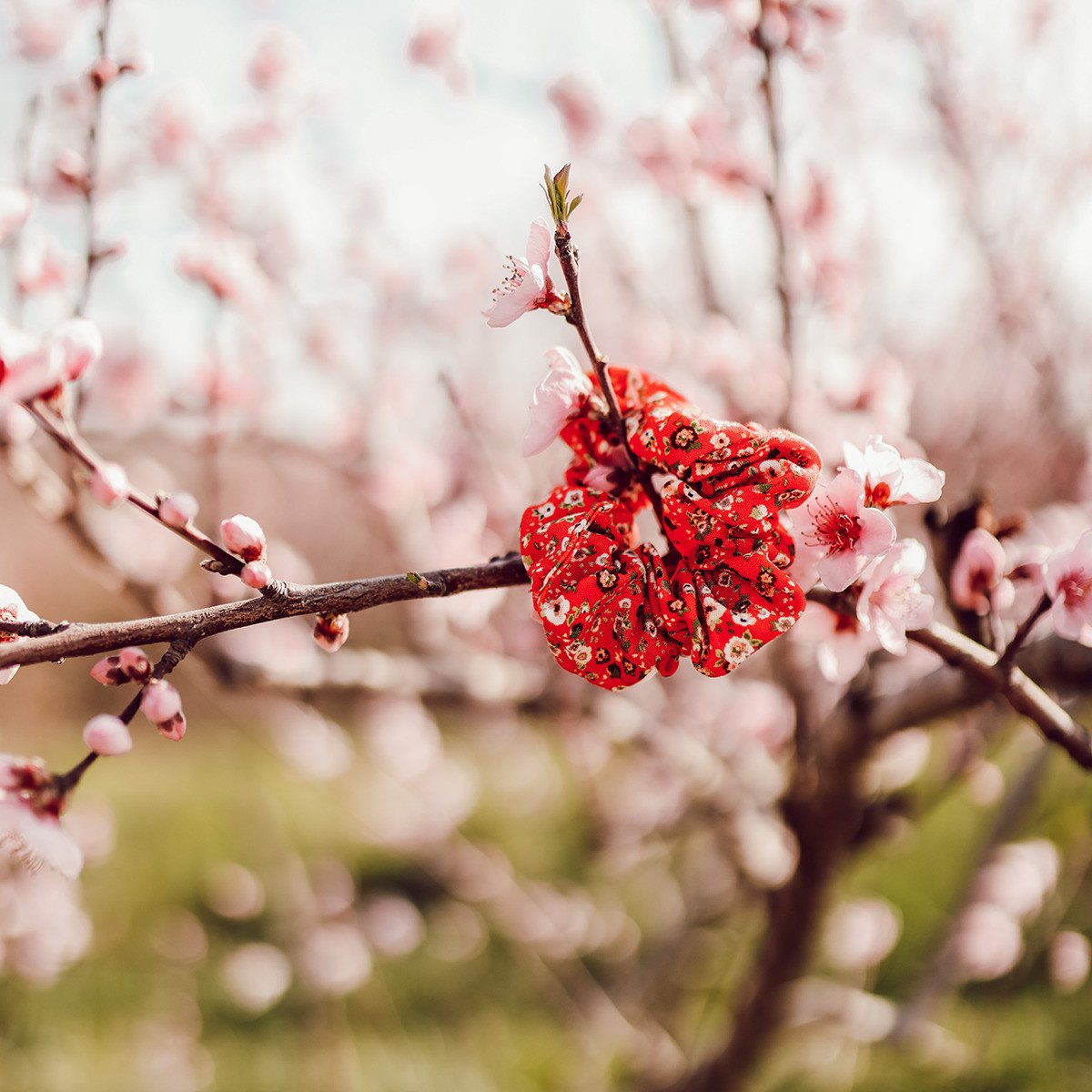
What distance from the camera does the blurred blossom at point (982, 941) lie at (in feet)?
8.68

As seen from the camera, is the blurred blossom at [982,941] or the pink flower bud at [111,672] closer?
the pink flower bud at [111,672]

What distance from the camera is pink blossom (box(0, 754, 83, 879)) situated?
81 cm

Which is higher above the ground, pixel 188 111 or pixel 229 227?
pixel 188 111

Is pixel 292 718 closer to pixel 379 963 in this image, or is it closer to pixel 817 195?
pixel 379 963

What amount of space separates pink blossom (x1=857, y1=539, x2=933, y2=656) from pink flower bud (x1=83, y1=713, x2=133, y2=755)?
782 mm

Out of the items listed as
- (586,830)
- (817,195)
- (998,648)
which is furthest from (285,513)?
(998,648)

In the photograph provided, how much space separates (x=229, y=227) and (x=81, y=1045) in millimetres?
3695

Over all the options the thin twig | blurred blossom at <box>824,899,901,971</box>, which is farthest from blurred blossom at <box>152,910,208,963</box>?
the thin twig

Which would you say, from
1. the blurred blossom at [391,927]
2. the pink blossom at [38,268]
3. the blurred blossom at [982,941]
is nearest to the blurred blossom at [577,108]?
the pink blossom at [38,268]

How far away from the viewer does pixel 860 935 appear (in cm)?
341

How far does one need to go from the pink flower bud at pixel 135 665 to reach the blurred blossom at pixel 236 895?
3682mm

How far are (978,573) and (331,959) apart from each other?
11.5ft

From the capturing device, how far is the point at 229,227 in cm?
300

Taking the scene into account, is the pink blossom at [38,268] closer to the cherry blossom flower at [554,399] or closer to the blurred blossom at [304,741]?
the cherry blossom flower at [554,399]
